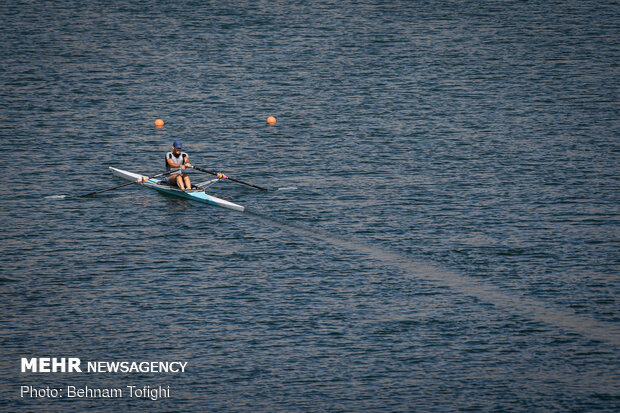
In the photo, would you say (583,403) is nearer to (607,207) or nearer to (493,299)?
(493,299)

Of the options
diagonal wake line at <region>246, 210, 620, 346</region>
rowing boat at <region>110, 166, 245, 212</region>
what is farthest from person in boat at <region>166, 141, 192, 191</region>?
diagonal wake line at <region>246, 210, 620, 346</region>

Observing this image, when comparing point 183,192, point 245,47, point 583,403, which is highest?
point 245,47

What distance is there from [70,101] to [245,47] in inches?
700

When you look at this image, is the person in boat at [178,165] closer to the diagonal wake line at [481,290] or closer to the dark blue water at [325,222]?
the dark blue water at [325,222]

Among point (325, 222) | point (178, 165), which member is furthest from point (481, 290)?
point (178, 165)

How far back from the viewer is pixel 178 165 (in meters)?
42.9

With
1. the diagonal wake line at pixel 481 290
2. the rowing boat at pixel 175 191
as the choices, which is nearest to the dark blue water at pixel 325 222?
the diagonal wake line at pixel 481 290

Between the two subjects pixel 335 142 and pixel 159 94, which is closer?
pixel 335 142

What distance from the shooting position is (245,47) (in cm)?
7475

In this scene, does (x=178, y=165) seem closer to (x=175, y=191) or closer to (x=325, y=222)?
(x=175, y=191)

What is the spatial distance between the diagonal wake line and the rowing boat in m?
2.16

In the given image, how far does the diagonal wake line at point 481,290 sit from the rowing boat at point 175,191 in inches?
85.1

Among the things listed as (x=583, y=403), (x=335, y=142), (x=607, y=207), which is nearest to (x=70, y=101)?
(x=335, y=142)

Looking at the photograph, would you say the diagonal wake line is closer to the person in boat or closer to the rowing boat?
the rowing boat
